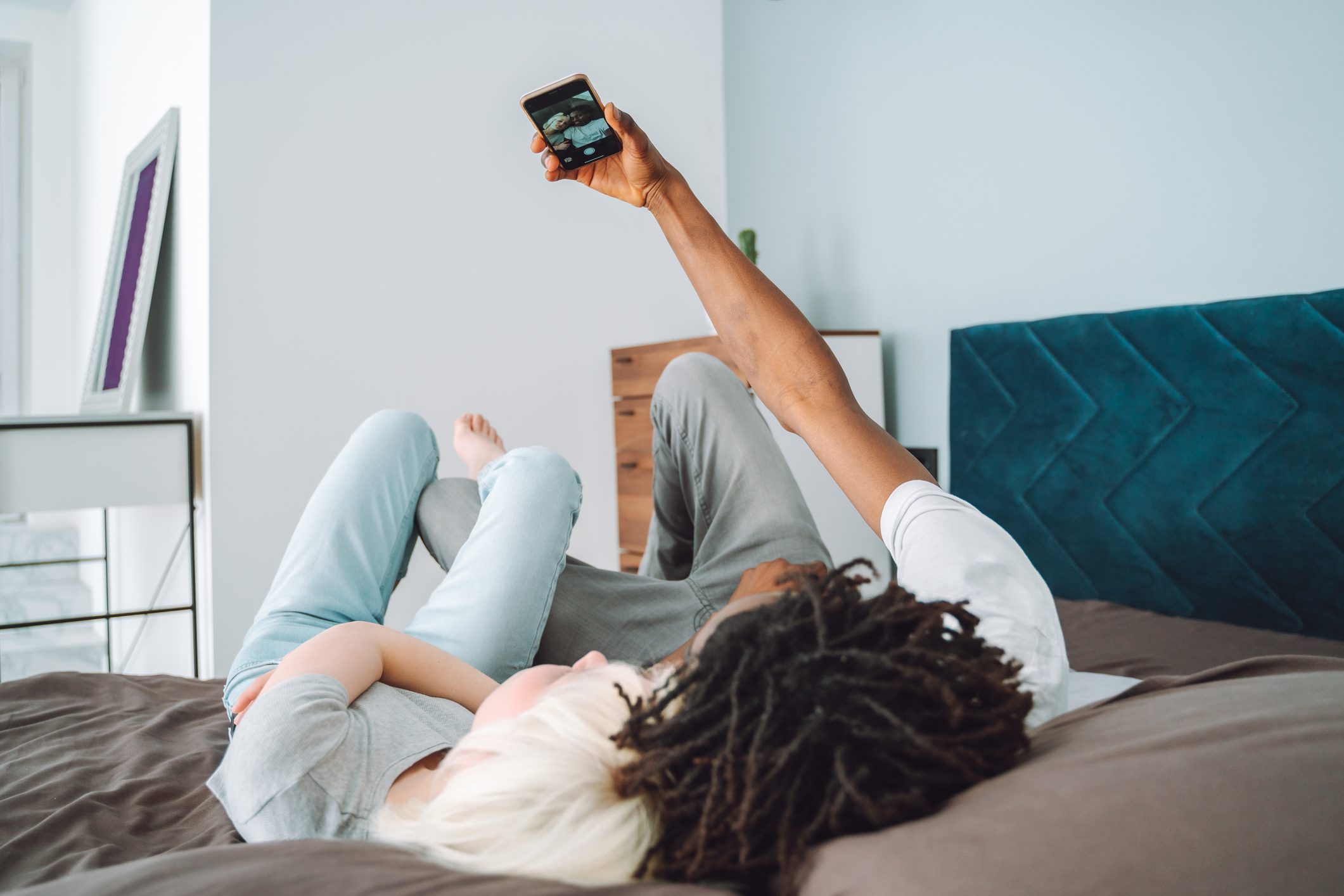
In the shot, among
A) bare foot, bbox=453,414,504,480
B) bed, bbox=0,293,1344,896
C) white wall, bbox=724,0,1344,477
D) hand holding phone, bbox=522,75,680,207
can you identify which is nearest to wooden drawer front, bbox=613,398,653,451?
white wall, bbox=724,0,1344,477

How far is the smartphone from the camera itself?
1.07 metres

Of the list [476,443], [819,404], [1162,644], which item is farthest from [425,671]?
[1162,644]

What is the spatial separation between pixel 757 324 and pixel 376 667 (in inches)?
21.4

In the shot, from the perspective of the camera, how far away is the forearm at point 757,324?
0.93m

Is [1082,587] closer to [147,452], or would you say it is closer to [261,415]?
[261,415]

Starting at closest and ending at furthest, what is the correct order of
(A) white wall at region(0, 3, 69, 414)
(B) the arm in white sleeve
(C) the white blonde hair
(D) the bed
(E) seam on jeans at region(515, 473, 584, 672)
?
(D) the bed
(C) the white blonde hair
(B) the arm in white sleeve
(E) seam on jeans at region(515, 473, 584, 672)
(A) white wall at region(0, 3, 69, 414)

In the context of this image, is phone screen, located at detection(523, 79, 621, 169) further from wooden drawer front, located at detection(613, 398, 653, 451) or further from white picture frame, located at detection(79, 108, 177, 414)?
white picture frame, located at detection(79, 108, 177, 414)

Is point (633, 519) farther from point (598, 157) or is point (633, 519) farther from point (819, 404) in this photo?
point (819, 404)

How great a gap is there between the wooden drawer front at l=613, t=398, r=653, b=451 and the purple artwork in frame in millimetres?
1451

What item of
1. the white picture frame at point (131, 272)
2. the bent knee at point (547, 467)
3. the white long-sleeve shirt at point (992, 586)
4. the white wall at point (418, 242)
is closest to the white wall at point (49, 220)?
the white picture frame at point (131, 272)

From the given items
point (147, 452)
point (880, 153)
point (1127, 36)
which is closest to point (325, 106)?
point (147, 452)

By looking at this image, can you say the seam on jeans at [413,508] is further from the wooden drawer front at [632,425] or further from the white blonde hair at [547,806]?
the wooden drawer front at [632,425]

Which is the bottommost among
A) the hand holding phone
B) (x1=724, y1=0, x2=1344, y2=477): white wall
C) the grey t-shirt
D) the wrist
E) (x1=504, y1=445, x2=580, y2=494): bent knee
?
the grey t-shirt

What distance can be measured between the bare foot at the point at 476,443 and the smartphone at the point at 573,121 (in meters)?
0.74
